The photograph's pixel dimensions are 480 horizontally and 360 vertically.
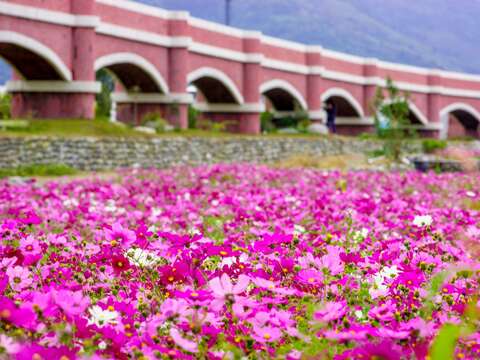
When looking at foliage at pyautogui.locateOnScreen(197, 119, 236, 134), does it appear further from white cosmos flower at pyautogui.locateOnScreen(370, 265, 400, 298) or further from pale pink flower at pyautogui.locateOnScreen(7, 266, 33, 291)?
pale pink flower at pyautogui.locateOnScreen(7, 266, 33, 291)

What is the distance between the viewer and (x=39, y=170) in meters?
19.6

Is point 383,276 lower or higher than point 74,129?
lower

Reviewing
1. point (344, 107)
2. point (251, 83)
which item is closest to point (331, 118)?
point (344, 107)

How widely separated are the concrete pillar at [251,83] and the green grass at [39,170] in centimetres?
1679

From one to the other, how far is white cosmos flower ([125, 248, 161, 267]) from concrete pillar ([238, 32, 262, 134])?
33432mm

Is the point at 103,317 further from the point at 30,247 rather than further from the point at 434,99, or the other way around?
the point at 434,99

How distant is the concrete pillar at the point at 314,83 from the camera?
42.2 meters

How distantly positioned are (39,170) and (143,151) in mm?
4865

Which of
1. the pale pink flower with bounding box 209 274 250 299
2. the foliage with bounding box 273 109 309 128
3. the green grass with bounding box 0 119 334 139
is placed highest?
the foliage with bounding box 273 109 309 128

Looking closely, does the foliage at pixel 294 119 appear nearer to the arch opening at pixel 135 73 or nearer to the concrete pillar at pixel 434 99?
the arch opening at pixel 135 73

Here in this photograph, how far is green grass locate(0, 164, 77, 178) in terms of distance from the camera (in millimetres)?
19103

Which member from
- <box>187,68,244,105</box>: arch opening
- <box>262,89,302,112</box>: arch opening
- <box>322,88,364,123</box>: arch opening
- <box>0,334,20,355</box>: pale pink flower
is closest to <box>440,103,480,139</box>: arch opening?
<box>322,88,364,123</box>: arch opening

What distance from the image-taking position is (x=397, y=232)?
16.4ft

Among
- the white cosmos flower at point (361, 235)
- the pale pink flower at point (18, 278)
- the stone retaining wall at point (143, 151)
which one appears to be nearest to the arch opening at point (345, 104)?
the stone retaining wall at point (143, 151)
